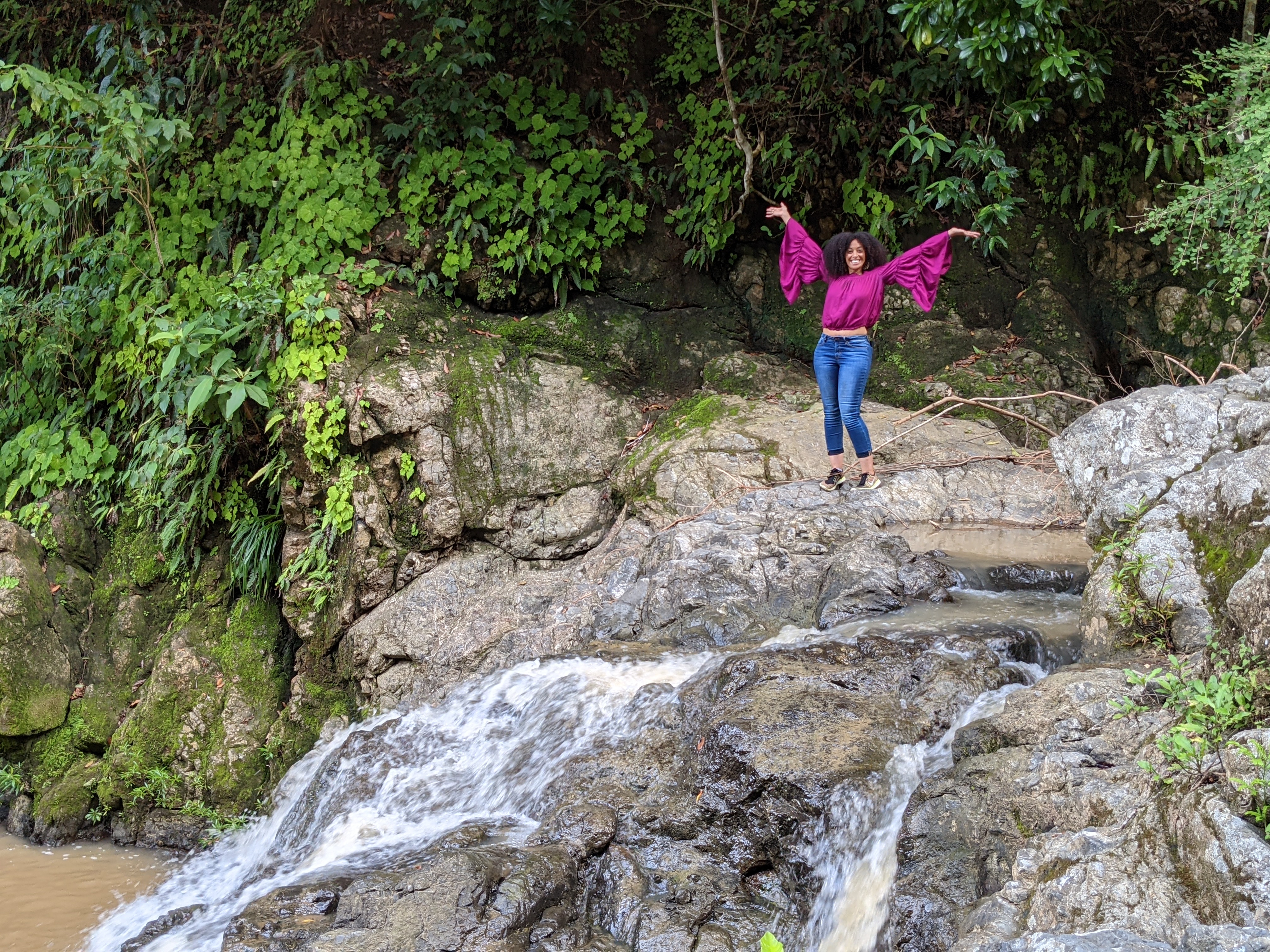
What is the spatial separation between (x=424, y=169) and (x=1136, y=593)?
243 inches

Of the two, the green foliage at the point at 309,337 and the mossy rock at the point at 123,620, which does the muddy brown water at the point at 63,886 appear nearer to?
the mossy rock at the point at 123,620

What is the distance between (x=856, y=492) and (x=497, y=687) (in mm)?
2638

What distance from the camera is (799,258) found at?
6.28 meters

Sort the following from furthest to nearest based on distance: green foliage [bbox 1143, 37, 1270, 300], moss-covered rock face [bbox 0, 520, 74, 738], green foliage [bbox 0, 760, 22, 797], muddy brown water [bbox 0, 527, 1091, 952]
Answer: moss-covered rock face [bbox 0, 520, 74, 738], green foliage [bbox 0, 760, 22, 797], green foliage [bbox 1143, 37, 1270, 300], muddy brown water [bbox 0, 527, 1091, 952]

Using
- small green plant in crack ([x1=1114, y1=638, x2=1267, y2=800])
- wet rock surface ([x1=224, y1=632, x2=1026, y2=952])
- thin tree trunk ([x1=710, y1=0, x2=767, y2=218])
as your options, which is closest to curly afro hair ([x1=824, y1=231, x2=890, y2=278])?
thin tree trunk ([x1=710, y1=0, x2=767, y2=218])

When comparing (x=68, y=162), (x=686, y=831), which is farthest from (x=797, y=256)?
(x=68, y=162)

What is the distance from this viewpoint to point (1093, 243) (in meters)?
8.41

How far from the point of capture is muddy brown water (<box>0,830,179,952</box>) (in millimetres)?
5086

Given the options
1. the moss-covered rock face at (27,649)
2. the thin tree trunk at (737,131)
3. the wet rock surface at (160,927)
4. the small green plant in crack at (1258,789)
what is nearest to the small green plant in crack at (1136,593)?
the small green plant in crack at (1258,789)

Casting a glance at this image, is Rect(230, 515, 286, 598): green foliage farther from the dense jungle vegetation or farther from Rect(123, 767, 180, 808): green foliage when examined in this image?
Rect(123, 767, 180, 808): green foliage

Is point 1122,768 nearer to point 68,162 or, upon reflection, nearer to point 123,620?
point 123,620

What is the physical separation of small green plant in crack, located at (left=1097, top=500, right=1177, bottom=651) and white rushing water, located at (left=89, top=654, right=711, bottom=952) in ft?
6.21

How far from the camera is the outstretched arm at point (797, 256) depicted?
20.5ft

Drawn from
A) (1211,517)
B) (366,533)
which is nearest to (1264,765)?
(1211,517)
